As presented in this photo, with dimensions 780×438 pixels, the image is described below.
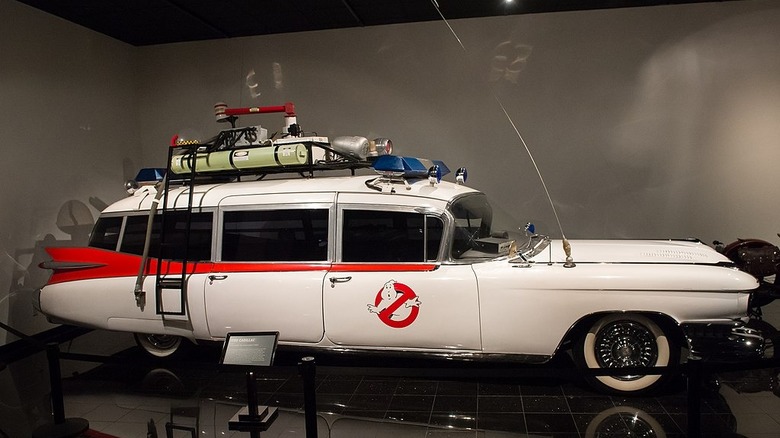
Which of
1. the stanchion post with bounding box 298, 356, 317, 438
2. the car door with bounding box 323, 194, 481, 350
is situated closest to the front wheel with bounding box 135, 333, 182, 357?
the car door with bounding box 323, 194, 481, 350

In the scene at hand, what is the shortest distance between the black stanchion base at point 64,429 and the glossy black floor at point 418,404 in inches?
3.8

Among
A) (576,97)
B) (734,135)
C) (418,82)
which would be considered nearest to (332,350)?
(418,82)

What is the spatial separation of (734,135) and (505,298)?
4.63m

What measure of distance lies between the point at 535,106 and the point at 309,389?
512 cm

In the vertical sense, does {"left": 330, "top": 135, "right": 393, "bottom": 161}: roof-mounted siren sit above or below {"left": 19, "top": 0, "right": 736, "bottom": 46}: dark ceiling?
below

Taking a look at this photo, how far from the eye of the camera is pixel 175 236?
4574 mm

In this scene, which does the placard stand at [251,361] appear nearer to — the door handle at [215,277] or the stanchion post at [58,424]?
the door handle at [215,277]

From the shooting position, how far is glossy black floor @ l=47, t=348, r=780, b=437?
11.3ft

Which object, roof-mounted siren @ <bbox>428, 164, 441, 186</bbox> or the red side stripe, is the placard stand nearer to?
the red side stripe

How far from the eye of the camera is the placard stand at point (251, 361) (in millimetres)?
3300

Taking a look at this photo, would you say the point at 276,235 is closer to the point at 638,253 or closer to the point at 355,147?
the point at 355,147

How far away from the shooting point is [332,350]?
416cm

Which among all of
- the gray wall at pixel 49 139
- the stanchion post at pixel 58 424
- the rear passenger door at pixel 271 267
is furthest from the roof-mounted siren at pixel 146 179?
the stanchion post at pixel 58 424

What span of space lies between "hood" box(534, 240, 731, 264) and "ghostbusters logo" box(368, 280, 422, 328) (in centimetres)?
102
